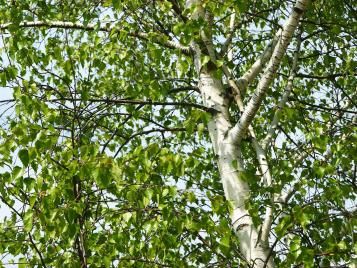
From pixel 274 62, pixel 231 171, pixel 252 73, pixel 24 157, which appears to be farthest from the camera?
pixel 252 73

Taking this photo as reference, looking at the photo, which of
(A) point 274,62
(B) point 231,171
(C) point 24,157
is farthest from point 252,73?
(C) point 24,157

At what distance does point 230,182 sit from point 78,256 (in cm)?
152

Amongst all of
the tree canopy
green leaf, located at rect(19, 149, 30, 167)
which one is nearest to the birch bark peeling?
the tree canopy

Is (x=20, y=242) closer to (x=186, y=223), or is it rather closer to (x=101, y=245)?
(x=101, y=245)

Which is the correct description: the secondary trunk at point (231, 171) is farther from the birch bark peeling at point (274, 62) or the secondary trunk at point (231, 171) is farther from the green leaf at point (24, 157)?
the green leaf at point (24, 157)

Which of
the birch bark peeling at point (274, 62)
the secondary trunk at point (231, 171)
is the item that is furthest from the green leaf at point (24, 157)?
the birch bark peeling at point (274, 62)

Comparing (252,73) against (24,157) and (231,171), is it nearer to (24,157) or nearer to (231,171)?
(231,171)

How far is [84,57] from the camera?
18.1 ft

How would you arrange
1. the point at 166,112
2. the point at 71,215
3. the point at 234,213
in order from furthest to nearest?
the point at 166,112 → the point at 234,213 → the point at 71,215

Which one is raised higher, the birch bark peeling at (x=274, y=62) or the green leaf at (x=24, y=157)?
the birch bark peeling at (x=274, y=62)

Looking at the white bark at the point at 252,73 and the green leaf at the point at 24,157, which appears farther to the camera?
the white bark at the point at 252,73

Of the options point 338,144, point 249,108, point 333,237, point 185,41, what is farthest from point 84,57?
point 333,237

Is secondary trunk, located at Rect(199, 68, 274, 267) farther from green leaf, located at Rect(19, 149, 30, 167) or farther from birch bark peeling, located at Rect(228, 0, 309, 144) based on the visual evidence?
green leaf, located at Rect(19, 149, 30, 167)

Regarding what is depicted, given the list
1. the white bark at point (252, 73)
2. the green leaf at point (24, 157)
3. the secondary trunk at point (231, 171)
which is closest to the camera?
the green leaf at point (24, 157)
